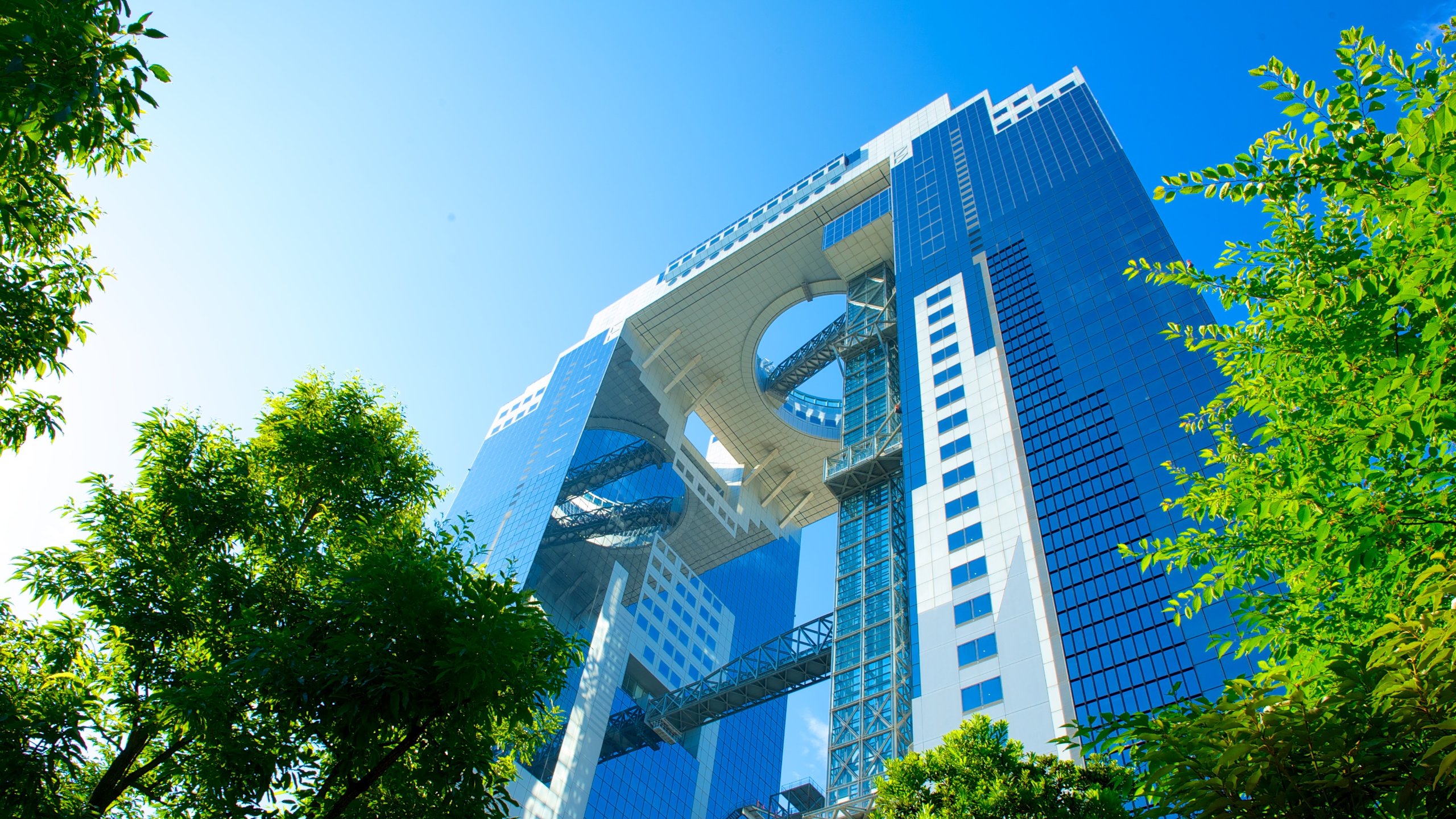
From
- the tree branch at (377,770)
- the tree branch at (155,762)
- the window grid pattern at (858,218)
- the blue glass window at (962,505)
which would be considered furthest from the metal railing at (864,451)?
the tree branch at (155,762)

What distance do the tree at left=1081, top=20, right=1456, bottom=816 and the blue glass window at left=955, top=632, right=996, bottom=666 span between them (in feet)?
83.1

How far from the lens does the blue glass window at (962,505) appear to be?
41406mm

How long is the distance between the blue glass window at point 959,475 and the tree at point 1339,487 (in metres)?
32.2

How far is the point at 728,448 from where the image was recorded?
3713 inches

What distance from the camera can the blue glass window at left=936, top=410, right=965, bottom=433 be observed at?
1812 inches

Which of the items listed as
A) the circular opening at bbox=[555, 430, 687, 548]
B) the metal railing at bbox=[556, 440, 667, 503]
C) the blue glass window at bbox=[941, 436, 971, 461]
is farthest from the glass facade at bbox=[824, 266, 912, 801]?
the circular opening at bbox=[555, 430, 687, 548]

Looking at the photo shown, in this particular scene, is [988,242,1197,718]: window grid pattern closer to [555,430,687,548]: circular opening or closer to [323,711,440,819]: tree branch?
[323,711,440,819]: tree branch

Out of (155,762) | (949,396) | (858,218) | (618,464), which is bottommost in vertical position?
(155,762)

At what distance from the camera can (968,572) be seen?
39.0 metres

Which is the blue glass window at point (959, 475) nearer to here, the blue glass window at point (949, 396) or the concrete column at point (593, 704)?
the blue glass window at point (949, 396)

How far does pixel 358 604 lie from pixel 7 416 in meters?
4.55

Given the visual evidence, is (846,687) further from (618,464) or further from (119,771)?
(618,464)

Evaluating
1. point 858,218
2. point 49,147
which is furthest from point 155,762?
point 858,218

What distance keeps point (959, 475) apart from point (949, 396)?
617 cm
